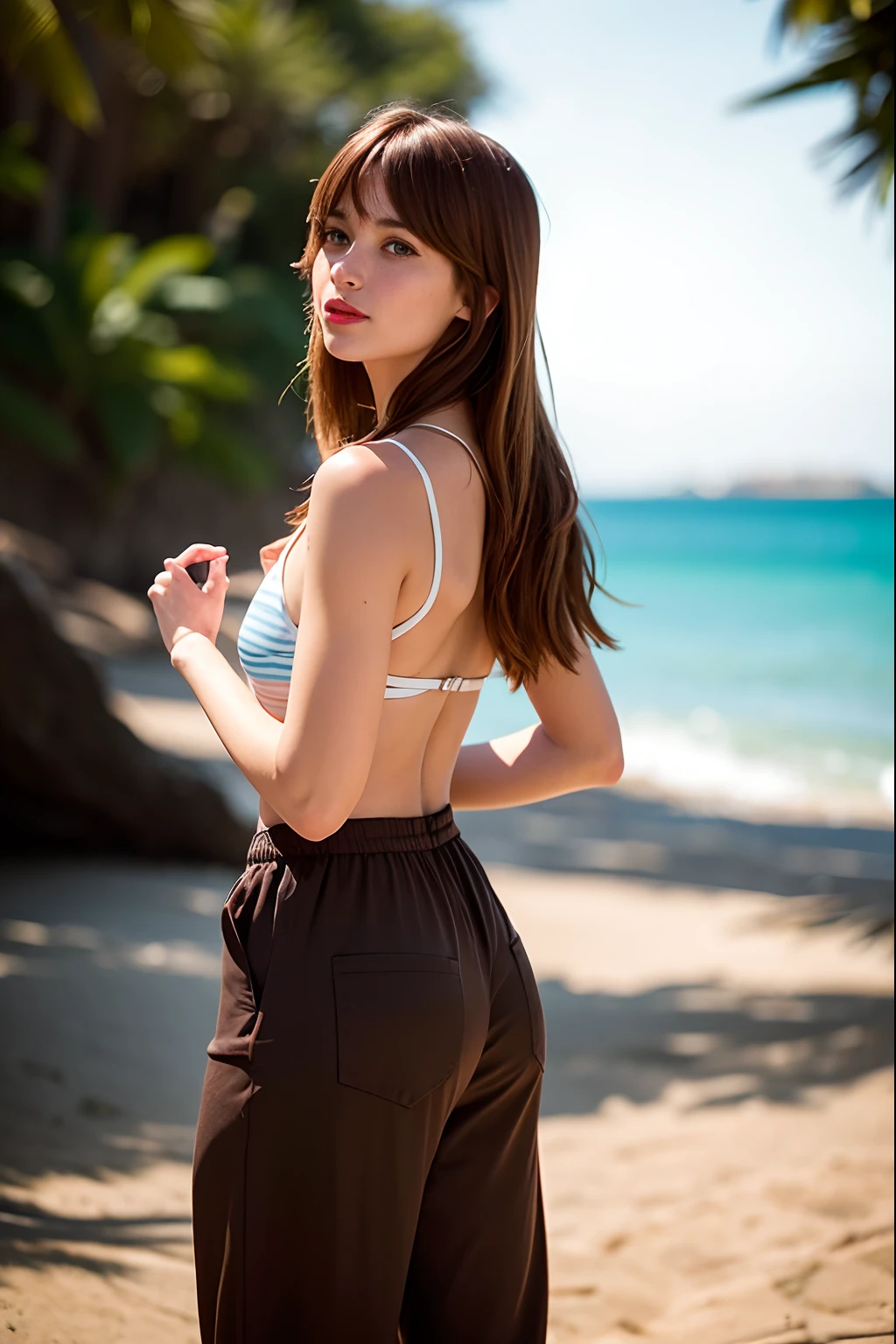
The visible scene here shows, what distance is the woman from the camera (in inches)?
56.6

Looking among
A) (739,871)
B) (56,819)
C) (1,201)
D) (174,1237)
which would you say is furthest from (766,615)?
(174,1237)

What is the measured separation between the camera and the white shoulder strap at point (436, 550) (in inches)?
58.0

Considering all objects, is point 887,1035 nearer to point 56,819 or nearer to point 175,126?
point 56,819

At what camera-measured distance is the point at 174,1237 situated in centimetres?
300

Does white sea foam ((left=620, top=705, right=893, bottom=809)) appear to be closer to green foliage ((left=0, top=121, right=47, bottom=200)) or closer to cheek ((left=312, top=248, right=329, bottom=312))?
green foliage ((left=0, top=121, right=47, bottom=200))

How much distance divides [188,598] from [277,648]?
17cm

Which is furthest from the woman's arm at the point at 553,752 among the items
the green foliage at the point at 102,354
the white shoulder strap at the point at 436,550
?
the green foliage at the point at 102,354

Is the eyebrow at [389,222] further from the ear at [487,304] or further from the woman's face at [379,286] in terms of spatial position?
the ear at [487,304]

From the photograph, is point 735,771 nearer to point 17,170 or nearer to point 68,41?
point 17,170

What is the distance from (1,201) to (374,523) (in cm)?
2016

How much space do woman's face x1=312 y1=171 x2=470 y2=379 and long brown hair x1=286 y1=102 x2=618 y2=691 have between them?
2 centimetres

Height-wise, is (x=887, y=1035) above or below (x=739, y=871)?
below

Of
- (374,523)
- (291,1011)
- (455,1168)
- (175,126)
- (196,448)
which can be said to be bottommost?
(455,1168)

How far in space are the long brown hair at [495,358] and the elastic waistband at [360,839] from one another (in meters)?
0.24
